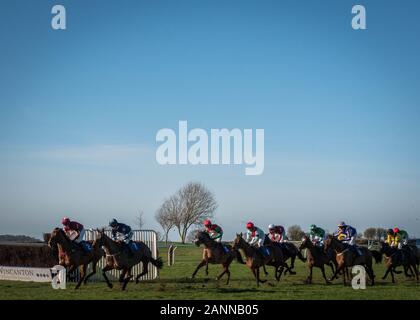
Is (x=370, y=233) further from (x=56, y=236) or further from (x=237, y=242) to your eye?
(x=56, y=236)

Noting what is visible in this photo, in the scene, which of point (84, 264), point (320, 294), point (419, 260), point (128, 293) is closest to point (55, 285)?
point (84, 264)

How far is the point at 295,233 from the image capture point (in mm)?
53625

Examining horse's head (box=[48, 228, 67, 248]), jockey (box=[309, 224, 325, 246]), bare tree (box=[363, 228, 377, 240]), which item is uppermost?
horse's head (box=[48, 228, 67, 248])

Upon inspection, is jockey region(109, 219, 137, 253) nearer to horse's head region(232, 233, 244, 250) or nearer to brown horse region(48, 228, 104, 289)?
brown horse region(48, 228, 104, 289)

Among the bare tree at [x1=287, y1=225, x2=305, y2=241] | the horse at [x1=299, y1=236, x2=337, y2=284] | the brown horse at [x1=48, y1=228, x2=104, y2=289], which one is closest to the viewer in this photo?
the brown horse at [x1=48, y1=228, x2=104, y2=289]

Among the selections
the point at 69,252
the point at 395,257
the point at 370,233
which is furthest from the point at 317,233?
the point at 370,233

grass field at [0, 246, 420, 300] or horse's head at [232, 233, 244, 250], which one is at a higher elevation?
horse's head at [232, 233, 244, 250]

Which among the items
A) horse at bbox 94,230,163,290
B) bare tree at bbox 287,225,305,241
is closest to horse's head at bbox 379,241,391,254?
horse at bbox 94,230,163,290

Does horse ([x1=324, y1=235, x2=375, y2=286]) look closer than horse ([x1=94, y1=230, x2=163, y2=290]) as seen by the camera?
No

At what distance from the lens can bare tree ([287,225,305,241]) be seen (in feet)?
166
